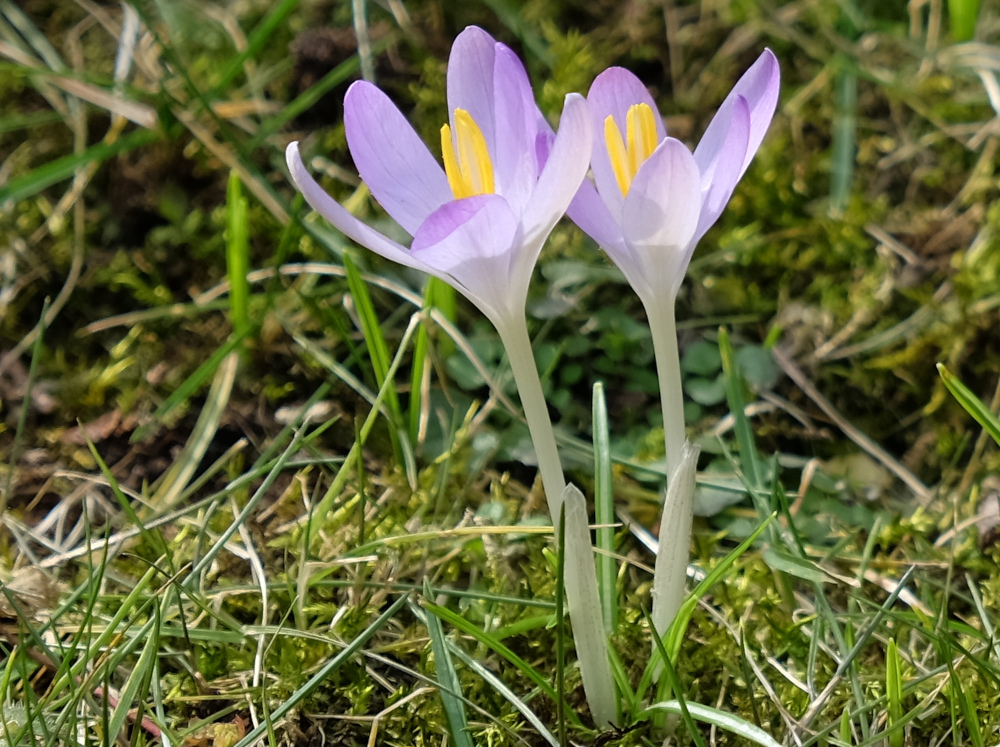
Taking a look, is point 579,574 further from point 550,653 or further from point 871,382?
point 871,382

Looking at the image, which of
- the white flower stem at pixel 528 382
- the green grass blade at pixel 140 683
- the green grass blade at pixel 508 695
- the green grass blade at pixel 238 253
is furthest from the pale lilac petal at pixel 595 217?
the green grass blade at pixel 238 253

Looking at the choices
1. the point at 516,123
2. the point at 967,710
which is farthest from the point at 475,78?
the point at 967,710

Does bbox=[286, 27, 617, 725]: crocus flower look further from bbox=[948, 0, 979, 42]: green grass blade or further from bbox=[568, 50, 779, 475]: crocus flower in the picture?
bbox=[948, 0, 979, 42]: green grass blade

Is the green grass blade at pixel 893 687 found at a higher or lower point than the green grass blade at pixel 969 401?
lower

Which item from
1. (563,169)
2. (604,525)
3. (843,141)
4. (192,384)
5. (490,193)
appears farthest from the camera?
(843,141)

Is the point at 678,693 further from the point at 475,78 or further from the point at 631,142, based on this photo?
the point at 475,78

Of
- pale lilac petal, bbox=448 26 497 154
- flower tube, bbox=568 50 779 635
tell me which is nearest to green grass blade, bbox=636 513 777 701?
flower tube, bbox=568 50 779 635

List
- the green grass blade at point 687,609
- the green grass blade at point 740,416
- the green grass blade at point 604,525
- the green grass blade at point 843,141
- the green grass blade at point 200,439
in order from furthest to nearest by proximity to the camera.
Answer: the green grass blade at point 843,141 < the green grass blade at point 200,439 < the green grass blade at point 740,416 < the green grass blade at point 604,525 < the green grass blade at point 687,609

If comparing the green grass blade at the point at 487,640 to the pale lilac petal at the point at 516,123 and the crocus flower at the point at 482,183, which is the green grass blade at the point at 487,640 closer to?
the crocus flower at the point at 482,183
